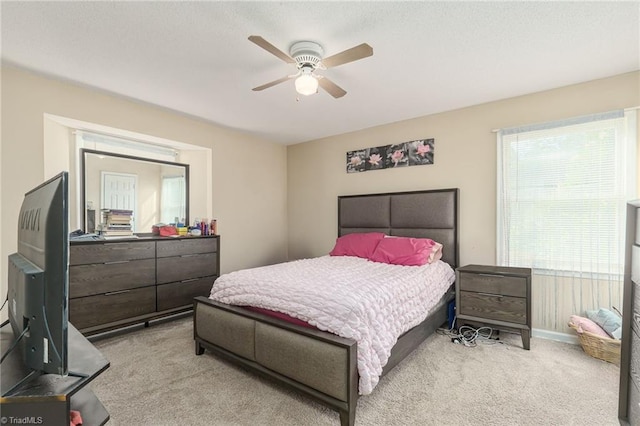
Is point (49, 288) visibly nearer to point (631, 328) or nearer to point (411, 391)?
point (411, 391)

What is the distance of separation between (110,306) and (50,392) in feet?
8.66

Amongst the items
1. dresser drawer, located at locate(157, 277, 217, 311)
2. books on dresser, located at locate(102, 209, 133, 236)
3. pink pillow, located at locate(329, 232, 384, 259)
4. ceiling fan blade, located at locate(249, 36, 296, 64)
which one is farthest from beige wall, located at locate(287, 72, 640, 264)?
books on dresser, located at locate(102, 209, 133, 236)

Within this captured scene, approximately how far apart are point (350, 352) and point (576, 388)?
1.69 metres

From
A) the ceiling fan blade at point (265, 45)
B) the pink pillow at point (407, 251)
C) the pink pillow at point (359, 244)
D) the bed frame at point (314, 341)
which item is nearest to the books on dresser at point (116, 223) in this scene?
the bed frame at point (314, 341)

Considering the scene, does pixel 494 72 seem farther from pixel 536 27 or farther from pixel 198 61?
pixel 198 61

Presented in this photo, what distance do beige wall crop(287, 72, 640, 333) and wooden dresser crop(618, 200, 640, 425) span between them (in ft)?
→ 5.30

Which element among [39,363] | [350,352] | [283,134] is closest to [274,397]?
[350,352]

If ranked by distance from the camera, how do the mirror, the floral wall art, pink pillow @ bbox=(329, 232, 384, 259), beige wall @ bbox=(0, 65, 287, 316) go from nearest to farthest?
beige wall @ bbox=(0, 65, 287, 316)
the mirror
pink pillow @ bbox=(329, 232, 384, 259)
the floral wall art

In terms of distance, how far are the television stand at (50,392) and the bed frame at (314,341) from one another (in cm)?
114

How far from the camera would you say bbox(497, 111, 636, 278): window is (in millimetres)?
2592

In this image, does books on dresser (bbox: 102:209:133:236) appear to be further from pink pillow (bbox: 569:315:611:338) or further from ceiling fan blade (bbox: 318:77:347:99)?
pink pillow (bbox: 569:315:611:338)

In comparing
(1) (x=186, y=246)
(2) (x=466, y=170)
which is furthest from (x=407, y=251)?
(1) (x=186, y=246)

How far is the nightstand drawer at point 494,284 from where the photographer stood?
105 inches

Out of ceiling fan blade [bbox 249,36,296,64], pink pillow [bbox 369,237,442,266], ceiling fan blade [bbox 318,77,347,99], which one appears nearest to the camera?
ceiling fan blade [bbox 249,36,296,64]
